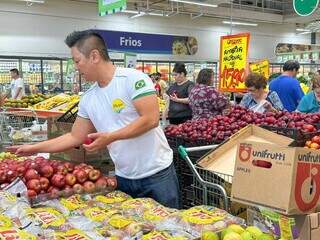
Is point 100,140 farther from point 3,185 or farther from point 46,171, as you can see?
point 3,185

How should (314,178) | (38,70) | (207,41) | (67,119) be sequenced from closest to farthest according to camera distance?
(314,178), (67,119), (38,70), (207,41)

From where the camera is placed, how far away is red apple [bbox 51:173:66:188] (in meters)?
2.43

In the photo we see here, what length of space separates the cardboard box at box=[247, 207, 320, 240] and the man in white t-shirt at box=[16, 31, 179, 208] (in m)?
0.82

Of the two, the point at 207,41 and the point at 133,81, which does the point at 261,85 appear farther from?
the point at 207,41

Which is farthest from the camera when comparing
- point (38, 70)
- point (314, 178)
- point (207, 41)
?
point (207, 41)

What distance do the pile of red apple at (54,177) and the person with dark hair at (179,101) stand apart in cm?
385

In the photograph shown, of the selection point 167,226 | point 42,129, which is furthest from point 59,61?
point 167,226

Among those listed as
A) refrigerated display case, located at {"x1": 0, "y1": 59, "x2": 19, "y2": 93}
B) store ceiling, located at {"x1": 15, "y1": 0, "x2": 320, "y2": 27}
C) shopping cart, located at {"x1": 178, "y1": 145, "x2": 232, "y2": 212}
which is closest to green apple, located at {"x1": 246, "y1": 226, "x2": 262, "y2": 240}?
shopping cart, located at {"x1": 178, "y1": 145, "x2": 232, "y2": 212}

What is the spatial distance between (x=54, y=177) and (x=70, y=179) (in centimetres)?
9

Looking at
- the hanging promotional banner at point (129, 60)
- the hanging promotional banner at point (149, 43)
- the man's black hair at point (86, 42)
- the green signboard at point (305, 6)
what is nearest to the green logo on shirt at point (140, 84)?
the man's black hair at point (86, 42)

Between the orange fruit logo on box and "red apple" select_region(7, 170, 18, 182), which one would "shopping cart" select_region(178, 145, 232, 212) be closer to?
the orange fruit logo on box

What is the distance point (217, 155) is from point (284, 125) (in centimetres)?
138

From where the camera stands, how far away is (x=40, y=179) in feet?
7.93

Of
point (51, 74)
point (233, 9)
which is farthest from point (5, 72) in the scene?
point (233, 9)
